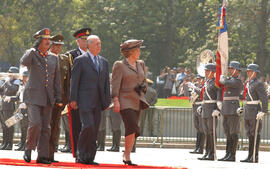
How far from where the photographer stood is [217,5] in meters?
49.5

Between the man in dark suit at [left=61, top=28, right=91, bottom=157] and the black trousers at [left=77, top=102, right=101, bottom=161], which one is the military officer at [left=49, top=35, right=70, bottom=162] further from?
the black trousers at [left=77, top=102, right=101, bottom=161]

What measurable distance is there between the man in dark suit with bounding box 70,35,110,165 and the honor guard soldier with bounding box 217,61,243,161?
4665 mm

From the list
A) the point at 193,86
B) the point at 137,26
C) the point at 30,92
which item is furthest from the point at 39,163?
the point at 137,26

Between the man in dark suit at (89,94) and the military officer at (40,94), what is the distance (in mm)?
344

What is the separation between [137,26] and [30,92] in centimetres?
4181

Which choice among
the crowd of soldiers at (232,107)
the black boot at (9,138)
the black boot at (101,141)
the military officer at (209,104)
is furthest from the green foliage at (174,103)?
the military officer at (209,104)

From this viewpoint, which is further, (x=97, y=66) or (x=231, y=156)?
(x=231, y=156)

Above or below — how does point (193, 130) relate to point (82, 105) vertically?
below

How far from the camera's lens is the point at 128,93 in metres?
14.2

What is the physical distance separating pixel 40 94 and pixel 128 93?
148 centimetres

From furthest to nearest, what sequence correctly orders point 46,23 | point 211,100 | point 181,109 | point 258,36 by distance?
point 46,23
point 258,36
point 181,109
point 211,100

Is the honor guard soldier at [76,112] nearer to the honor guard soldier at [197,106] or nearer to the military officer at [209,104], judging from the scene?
the military officer at [209,104]

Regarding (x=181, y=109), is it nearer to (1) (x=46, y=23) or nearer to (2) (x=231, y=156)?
(2) (x=231, y=156)

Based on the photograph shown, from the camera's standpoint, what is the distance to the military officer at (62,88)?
14329mm
